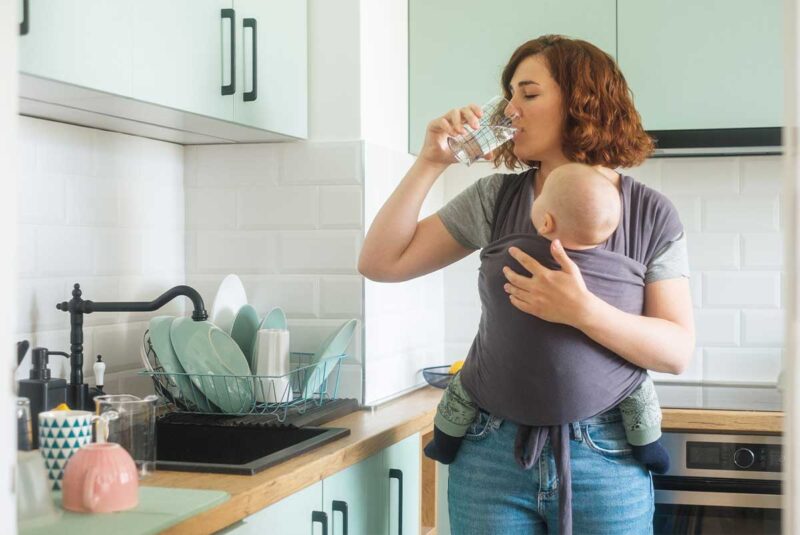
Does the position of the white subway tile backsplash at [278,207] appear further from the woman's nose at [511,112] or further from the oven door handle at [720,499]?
the oven door handle at [720,499]

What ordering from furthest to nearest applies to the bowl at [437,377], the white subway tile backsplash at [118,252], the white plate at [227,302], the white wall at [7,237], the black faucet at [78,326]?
1. the bowl at [437,377]
2. the white plate at [227,302]
3. the white subway tile backsplash at [118,252]
4. the black faucet at [78,326]
5. the white wall at [7,237]

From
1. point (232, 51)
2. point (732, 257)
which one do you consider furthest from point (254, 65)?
point (732, 257)

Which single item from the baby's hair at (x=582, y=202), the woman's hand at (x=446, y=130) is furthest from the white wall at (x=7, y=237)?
the woman's hand at (x=446, y=130)

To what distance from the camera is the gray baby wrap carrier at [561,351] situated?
1599 mm

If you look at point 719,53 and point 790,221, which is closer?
point 790,221

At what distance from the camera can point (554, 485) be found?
162 cm

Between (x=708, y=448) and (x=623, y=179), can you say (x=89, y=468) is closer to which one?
(x=623, y=179)

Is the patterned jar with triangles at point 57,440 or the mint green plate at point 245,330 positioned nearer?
the patterned jar with triangles at point 57,440

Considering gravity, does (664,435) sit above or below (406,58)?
below

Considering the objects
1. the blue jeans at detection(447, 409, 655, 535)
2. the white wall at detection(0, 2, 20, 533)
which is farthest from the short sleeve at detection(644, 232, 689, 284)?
the white wall at detection(0, 2, 20, 533)

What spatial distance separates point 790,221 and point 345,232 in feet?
5.77

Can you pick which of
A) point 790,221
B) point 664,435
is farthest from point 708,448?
point 790,221

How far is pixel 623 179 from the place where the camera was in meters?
1.70

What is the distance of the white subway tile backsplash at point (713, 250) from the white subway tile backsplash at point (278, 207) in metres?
1.11
